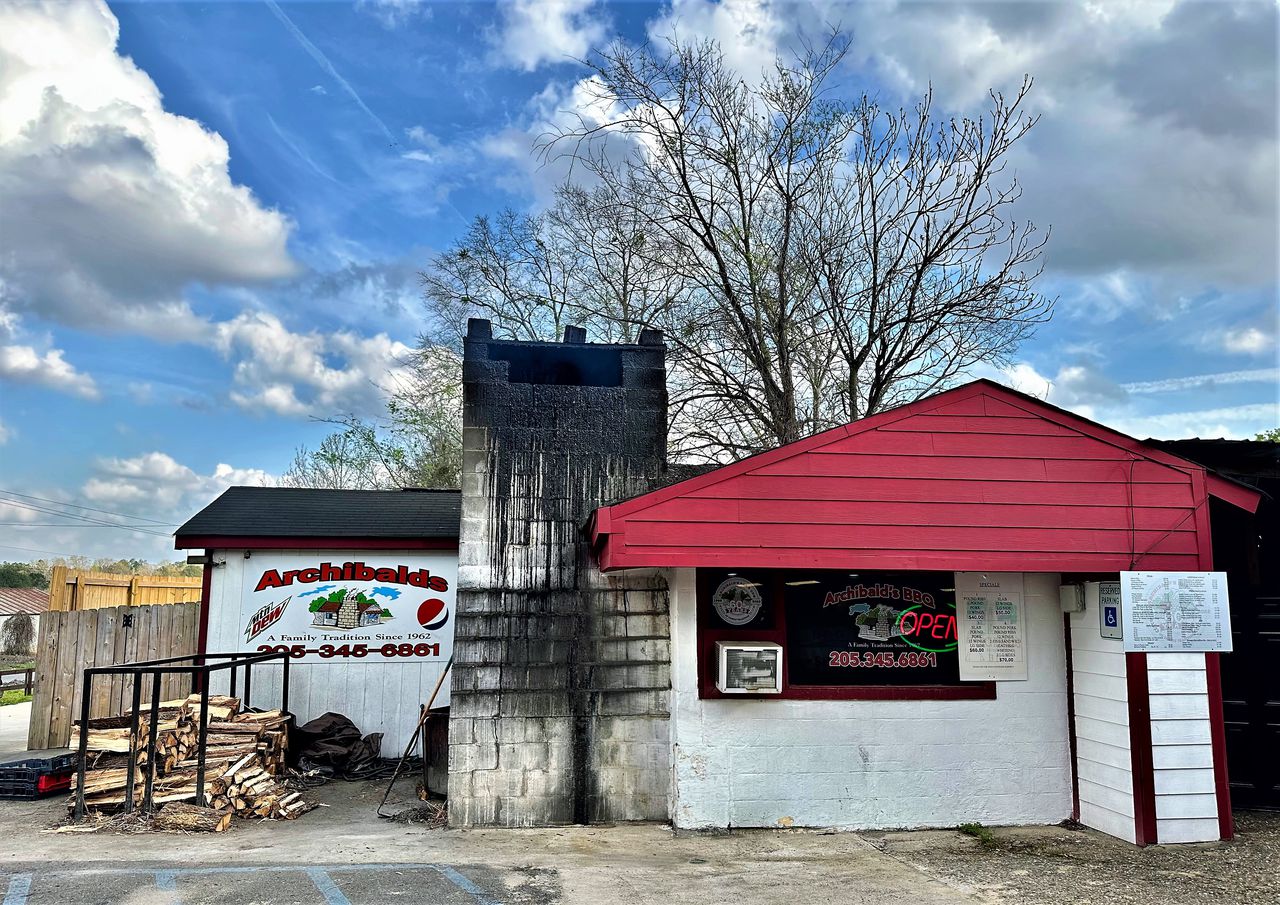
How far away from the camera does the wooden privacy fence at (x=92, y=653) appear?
1052 cm

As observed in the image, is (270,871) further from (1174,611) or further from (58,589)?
(58,589)

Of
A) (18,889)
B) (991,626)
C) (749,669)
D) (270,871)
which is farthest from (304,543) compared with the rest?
(991,626)

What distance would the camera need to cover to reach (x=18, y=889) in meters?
5.36

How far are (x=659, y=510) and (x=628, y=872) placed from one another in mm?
2565

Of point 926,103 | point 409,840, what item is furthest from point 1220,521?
point 926,103

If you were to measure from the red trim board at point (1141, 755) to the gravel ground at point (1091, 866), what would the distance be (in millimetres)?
154

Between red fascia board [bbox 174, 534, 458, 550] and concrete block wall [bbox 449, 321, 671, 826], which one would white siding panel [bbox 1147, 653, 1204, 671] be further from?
red fascia board [bbox 174, 534, 458, 550]

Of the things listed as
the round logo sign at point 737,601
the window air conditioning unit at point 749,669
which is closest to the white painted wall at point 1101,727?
the window air conditioning unit at point 749,669

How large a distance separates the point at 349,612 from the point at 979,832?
23.3ft

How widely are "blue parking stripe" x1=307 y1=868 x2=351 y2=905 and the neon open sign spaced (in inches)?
186

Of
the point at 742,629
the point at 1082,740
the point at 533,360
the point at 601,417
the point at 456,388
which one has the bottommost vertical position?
the point at 1082,740

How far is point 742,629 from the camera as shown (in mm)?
7297

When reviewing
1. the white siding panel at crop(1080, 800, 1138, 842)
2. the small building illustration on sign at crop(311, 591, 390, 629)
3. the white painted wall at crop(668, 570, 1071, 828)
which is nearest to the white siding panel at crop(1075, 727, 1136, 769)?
the white painted wall at crop(668, 570, 1071, 828)

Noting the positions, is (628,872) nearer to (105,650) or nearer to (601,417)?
(601,417)
